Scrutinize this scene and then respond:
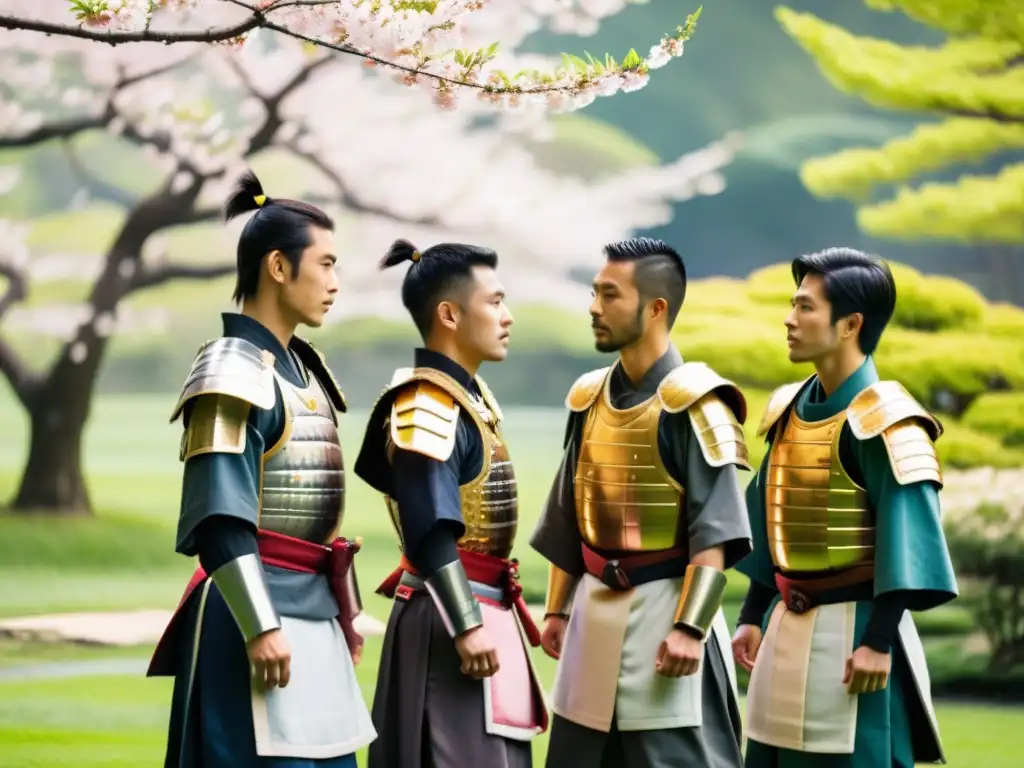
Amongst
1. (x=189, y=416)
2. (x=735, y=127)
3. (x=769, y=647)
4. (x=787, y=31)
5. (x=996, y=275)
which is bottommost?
(x=769, y=647)

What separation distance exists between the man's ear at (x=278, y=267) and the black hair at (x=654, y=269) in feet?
2.30

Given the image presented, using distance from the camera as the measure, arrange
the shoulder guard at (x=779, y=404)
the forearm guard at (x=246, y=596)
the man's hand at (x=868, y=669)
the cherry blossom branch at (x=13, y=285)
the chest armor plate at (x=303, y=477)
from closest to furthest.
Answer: the forearm guard at (x=246, y=596), the chest armor plate at (x=303, y=477), the man's hand at (x=868, y=669), the shoulder guard at (x=779, y=404), the cherry blossom branch at (x=13, y=285)

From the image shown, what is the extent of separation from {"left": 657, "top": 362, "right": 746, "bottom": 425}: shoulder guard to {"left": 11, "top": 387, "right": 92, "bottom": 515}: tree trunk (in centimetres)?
347

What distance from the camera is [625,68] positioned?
10.2ft

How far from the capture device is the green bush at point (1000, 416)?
575cm

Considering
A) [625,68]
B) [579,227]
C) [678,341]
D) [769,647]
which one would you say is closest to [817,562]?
[769,647]

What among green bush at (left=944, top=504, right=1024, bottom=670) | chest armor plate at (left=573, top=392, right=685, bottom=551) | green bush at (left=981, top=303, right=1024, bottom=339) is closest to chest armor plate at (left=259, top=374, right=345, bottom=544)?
chest armor plate at (left=573, top=392, right=685, bottom=551)

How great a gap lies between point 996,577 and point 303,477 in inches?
152

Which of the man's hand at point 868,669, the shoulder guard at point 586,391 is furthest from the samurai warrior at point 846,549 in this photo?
the shoulder guard at point 586,391

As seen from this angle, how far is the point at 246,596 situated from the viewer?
7.79 feet

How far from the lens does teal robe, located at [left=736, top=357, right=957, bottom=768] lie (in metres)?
2.72

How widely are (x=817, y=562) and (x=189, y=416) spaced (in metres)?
1.32

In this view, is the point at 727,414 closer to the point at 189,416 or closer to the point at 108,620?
the point at 189,416

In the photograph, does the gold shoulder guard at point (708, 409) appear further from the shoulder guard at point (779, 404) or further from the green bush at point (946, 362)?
the green bush at point (946, 362)
